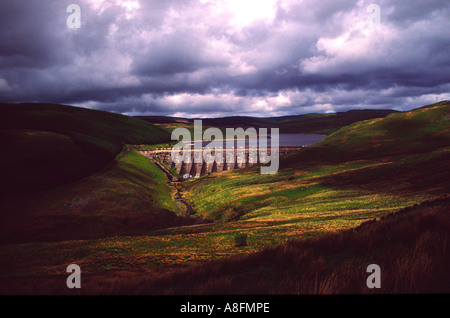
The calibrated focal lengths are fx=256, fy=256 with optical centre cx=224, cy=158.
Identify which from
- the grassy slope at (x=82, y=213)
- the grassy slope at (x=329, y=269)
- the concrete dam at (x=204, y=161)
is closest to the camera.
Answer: the grassy slope at (x=329, y=269)

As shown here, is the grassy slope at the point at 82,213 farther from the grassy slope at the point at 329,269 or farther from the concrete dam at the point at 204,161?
the concrete dam at the point at 204,161

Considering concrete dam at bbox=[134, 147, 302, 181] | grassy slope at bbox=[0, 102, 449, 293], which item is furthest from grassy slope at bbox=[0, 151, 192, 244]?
concrete dam at bbox=[134, 147, 302, 181]

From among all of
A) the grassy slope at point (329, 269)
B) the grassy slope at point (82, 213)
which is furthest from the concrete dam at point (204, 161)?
the grassy slope at point (329, 269)

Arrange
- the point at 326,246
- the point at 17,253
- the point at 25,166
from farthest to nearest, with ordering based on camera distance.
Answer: the point at 25,166 < the point at 17,253 < the point at 326,246

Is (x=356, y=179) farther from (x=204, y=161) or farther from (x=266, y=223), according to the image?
(x=204, y=161)

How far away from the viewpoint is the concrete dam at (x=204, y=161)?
14862 centimetres

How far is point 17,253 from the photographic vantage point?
→ 25609mm

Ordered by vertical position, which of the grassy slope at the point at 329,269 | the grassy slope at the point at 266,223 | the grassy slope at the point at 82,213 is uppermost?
the grassy slope at the point at 329,269

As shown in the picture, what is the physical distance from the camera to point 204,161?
15438 cm

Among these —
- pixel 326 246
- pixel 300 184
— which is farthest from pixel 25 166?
pixel 326 246

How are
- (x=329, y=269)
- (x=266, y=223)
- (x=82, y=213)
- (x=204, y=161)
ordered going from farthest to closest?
(x=204, y=161) → (x=82, y=213) → (x=266, y=223) → (x=329, y=269)

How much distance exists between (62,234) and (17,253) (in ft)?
65.5

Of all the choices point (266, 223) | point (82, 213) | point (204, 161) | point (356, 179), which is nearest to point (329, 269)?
point (266, 223)
